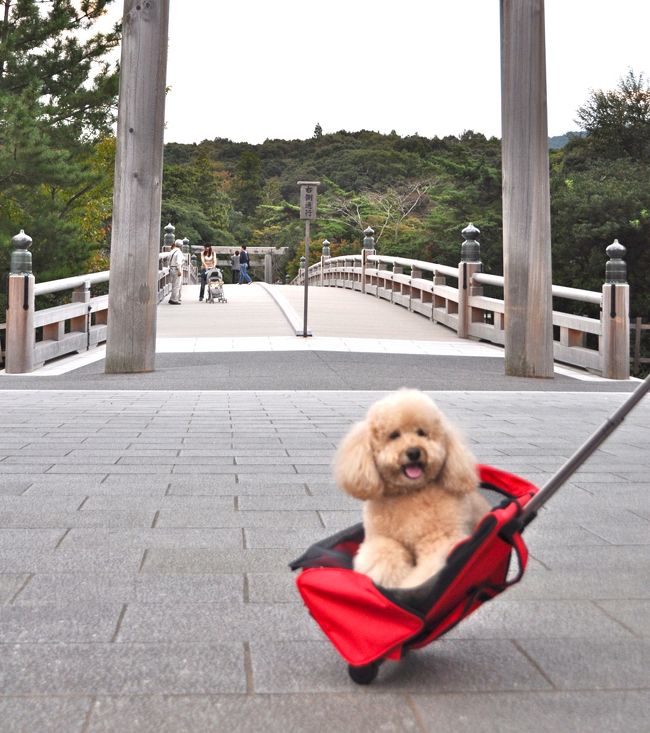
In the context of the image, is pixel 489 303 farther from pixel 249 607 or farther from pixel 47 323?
pixel 249 607

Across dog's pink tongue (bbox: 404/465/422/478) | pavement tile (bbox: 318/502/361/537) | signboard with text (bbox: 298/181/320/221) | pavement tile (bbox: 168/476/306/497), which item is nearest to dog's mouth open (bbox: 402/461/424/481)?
dog's pink tongue (bbox: 404/465/422/478)

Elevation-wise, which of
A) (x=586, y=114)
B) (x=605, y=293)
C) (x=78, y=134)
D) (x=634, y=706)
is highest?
(x=586, y=114)

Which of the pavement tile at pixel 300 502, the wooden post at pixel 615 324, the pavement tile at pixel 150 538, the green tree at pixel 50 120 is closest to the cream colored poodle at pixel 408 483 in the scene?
the pavement tile at pixel 150 538

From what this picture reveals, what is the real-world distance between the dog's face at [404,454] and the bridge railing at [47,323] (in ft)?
35.5

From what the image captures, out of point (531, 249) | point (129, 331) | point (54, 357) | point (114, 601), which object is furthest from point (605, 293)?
point (114, 601)

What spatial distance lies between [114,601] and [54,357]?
11321 mm

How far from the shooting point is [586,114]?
3644cm

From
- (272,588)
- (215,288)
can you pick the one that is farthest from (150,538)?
(215,288)

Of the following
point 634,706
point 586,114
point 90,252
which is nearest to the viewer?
point 634,706

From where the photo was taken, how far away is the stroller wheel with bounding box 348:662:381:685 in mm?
2699

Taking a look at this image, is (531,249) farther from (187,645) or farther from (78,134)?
(78,134)

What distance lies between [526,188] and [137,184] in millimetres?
4522

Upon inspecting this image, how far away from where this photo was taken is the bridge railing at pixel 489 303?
1275cm

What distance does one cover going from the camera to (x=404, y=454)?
8.39ft
